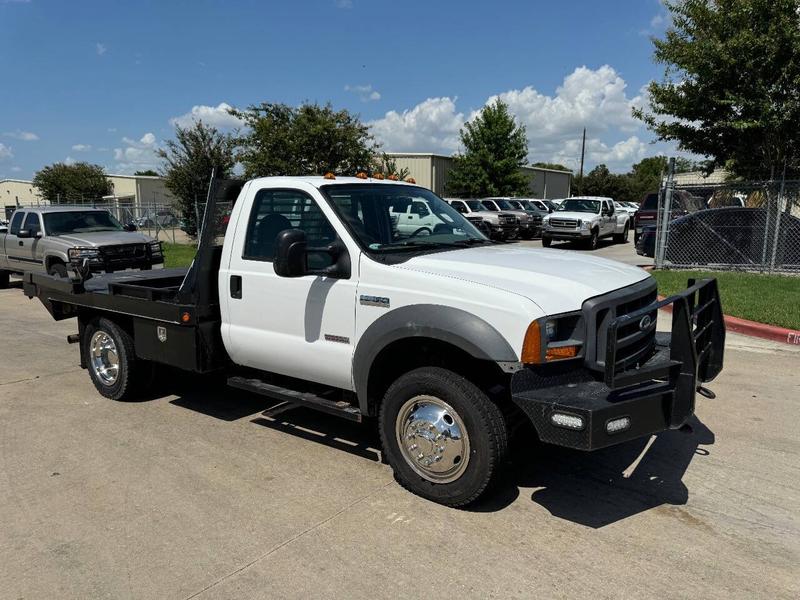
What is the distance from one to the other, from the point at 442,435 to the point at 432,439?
0.08m

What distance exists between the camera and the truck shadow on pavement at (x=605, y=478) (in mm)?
3861

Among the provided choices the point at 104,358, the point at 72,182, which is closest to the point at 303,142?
the point at 104,358

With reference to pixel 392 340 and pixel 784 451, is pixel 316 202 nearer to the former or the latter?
pixel 392 340

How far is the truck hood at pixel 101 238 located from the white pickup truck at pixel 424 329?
7.85 m

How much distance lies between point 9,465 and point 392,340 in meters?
3.02

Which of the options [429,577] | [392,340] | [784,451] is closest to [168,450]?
[392,340]

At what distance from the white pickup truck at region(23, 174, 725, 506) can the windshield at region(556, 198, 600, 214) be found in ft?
64.8

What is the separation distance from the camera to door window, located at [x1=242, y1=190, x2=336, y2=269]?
444cm

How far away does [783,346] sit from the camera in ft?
25.2

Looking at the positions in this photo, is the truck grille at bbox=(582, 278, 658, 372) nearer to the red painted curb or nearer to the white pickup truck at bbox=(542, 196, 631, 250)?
the red painted curb

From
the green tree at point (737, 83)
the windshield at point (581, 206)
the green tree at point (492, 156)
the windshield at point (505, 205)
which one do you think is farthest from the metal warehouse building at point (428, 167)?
the green tree at point (737, 83)

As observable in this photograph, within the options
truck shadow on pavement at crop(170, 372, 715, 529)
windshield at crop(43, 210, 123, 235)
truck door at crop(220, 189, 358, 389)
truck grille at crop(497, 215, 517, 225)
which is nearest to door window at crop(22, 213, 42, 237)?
windshield at crop(43, 210, 123, 235)

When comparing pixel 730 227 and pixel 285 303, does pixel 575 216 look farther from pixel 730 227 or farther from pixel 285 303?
pixel 285 303

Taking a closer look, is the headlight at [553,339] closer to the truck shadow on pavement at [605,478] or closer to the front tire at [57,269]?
the truck shadow on pavement at [605,478]
